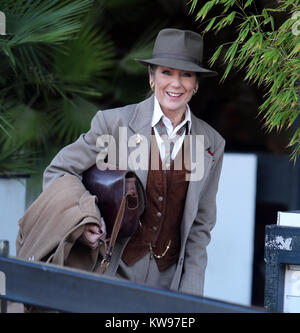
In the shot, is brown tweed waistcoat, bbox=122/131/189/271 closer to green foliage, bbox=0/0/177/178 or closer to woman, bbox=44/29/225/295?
woman, bbox=44/29/225/295

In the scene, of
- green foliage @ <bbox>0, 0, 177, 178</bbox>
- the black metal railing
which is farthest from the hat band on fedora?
green foliage @ <bbox>0, 0, 177, 178</bbox>

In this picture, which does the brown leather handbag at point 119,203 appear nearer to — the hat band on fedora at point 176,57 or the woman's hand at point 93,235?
the woman's hand at point 93,235

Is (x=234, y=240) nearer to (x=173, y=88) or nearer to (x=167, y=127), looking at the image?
(x=167, y=127)

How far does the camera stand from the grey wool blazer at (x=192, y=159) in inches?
113

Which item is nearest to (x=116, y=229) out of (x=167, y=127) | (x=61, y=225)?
(x=61, y=225)

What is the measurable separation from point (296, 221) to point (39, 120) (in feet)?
8.58

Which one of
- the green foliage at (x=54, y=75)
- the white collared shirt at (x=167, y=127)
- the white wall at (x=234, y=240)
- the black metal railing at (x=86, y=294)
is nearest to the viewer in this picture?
the black metal railing at (x=86, y=294)

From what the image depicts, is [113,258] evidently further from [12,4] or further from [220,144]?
[12,4]

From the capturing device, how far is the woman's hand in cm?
263

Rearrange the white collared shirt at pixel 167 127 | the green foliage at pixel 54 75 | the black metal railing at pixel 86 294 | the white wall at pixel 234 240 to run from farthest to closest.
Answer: the white wall at pixel 234 240, the green foliage at pixel 54 75, the white collared shirt at pixel 167 127, the black metal railing at pixel 86 294

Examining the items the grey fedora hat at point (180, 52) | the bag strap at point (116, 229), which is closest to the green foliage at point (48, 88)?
the grey fedora hat at point (180, 52)

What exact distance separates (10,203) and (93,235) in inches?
97.1

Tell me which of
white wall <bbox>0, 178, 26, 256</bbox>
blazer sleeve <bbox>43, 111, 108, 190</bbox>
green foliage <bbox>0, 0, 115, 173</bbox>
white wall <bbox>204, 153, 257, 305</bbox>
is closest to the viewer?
blazer sleeve <bbox>43, 111, 108, 190</bbox>

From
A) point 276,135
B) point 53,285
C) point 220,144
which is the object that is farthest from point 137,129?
point 276,135
